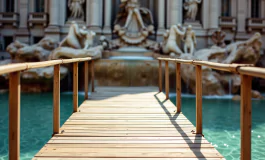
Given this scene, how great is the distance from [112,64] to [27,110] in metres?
4.46

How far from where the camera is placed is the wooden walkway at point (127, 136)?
305 centimetres

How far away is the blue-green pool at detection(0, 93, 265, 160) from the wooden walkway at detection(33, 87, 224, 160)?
4.14 ft

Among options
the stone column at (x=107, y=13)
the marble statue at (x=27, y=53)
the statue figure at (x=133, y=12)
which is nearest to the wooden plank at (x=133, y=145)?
the marble statue at (x=27, y=53)

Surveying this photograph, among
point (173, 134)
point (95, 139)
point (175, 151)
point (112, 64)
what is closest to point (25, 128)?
point (95, 139)

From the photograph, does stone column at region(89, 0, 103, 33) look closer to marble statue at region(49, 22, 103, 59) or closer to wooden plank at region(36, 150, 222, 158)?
marble statue at region(49, 22, 103, 59)

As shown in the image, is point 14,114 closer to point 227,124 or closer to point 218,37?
point 227,124

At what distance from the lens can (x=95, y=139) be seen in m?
3.59

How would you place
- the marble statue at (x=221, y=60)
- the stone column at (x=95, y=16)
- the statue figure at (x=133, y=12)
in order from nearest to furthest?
the marble statue at (x=221, y=60)
the statue figure at (x=133, y=12)
the stone column at (x=95, y=16)

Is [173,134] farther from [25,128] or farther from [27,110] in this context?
[27,110]

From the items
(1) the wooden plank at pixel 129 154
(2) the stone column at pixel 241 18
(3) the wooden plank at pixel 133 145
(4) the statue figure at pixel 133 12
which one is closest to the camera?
(1) the wooden plank at pixel 129 154

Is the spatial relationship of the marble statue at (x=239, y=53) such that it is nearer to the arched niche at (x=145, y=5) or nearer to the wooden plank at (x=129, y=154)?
the arched niche at (x=145, y=5)

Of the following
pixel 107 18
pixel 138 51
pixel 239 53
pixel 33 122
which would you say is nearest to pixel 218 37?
pixel 239 53

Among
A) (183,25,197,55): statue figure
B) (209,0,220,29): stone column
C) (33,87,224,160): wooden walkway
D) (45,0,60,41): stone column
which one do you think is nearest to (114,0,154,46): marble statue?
(183,25,197,55): statue figure

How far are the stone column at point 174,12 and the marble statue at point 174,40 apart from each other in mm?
2960
